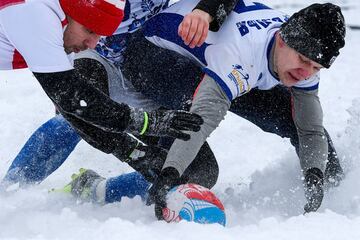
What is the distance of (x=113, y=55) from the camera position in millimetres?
3955

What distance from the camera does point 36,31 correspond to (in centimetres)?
275

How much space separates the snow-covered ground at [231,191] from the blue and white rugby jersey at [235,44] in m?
0.62

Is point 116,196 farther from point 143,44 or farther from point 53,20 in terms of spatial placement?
point 53,20

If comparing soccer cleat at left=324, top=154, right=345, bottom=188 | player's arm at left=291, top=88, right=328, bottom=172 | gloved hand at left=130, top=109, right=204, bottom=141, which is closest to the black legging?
soccer cleat at left=324, top=154, right=345, bottom=188

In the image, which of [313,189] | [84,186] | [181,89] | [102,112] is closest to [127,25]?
[181,89]

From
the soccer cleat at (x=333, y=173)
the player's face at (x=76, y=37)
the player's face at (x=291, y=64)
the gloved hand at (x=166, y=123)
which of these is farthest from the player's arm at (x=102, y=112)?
the soccer cleat at (x=333, y=173)

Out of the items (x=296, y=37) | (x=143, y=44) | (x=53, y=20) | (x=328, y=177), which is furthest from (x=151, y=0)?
(x=328, y=177)

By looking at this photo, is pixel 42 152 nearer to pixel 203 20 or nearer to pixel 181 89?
pixel 181 89

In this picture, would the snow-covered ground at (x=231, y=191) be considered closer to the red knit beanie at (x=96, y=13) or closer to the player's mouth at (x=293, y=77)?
the player's mouth at (x=293, y=77)

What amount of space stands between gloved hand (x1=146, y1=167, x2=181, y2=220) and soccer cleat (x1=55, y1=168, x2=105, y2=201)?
0.78 m

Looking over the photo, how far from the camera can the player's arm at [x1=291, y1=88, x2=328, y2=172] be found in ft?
12.3

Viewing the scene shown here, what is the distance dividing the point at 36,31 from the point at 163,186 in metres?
0.91

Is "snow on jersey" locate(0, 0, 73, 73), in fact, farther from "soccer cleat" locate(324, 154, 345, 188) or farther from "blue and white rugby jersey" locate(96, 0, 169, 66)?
"soccer cleat" locate(324, 154, 345, 188)

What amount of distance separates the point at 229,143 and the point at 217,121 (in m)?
1.86
